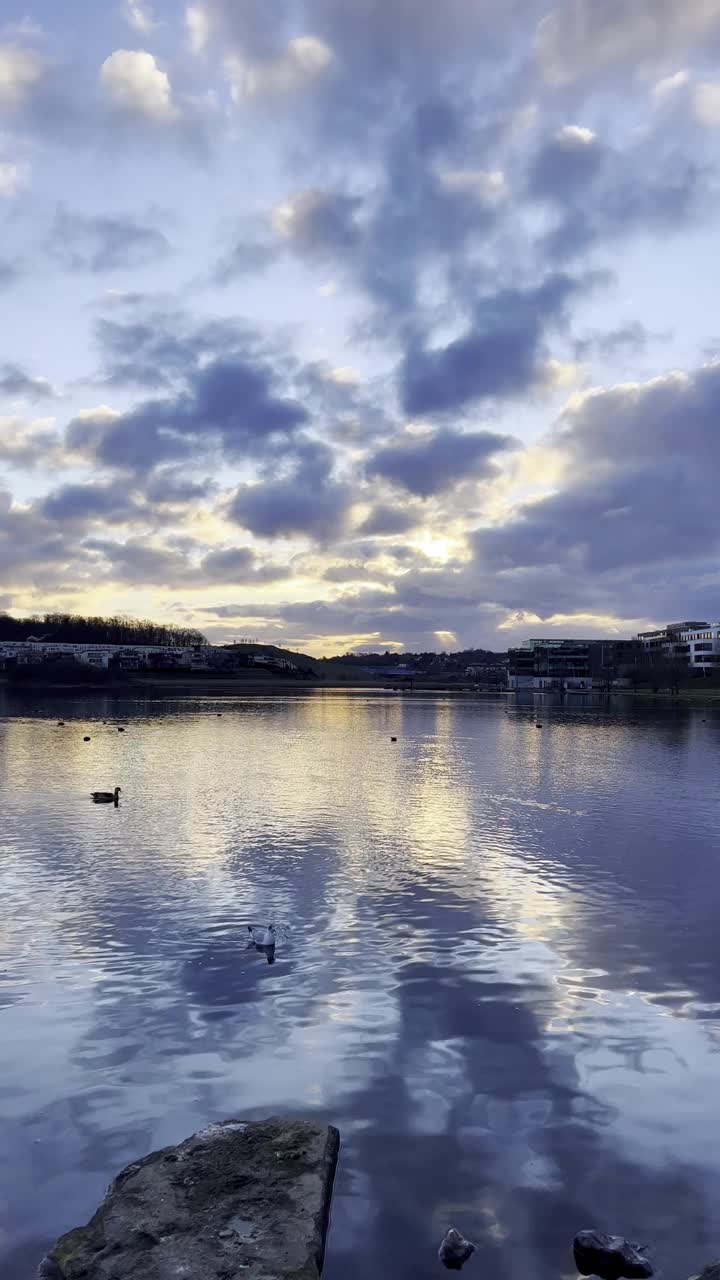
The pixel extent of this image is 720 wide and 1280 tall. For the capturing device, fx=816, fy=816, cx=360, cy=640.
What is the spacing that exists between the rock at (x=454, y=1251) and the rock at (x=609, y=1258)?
1.02 metres

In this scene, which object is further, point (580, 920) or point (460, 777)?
point (460, 777)

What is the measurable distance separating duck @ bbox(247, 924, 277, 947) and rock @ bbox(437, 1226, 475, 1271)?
8.14m

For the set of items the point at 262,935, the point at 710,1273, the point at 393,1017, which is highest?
the point at 262,935

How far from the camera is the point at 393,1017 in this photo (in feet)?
41.9

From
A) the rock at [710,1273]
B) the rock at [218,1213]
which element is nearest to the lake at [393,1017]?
the rock at [710,1273]

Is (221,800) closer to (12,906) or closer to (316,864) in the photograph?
(316,864)

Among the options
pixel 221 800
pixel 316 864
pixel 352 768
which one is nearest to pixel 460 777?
pixel 352 768

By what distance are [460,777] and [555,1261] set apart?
37189 mm

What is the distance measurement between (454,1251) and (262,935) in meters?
8.64

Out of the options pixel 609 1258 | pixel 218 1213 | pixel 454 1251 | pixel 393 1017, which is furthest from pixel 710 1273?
pixel 393 1017

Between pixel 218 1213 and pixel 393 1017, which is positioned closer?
pixel 218 1213

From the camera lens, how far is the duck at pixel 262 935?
51.0ft

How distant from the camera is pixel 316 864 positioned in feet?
75.6

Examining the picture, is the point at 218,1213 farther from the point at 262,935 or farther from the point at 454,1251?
the point at 262,935
